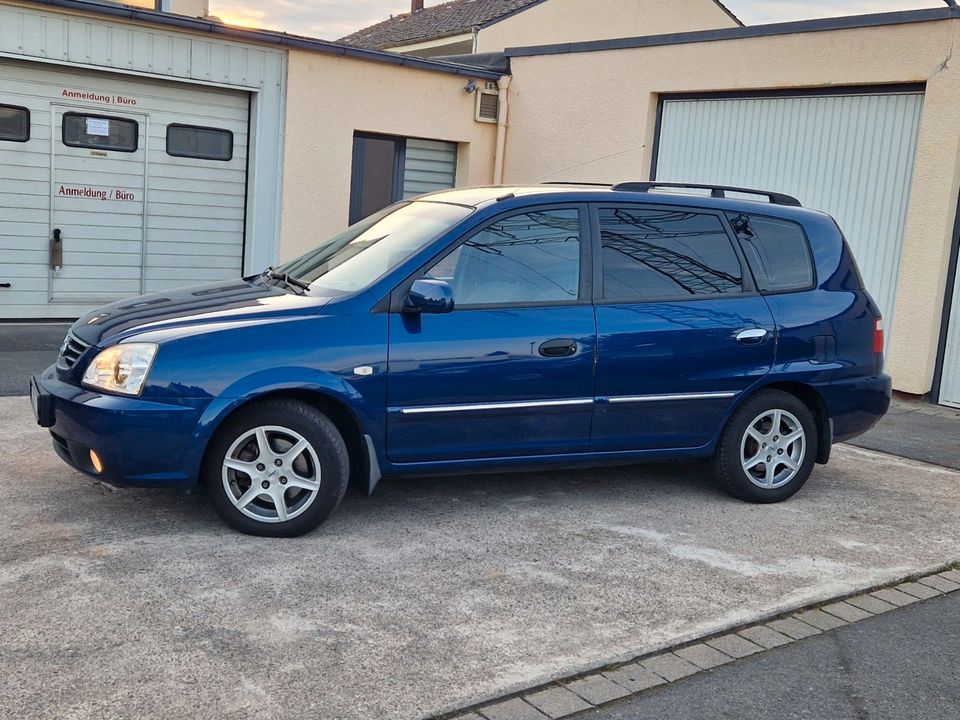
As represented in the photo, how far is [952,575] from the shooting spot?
17.6 feet

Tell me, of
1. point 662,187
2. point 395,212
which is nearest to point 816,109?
point 662,187

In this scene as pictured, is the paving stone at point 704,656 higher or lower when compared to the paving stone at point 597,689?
higher

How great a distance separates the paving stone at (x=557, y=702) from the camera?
374cm

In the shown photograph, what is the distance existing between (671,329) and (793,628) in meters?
1.94

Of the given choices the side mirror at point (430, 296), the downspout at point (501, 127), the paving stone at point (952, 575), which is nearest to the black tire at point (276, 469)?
the side mirror at point (430, 296)

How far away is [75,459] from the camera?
17.0ft

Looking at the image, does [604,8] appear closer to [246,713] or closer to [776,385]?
[776,385]

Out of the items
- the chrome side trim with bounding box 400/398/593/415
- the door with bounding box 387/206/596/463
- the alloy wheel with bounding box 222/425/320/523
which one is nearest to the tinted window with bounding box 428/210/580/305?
the door with bounding box 387/206/596/463

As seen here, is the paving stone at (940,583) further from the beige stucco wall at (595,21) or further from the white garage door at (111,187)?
the beige stucco wall at (595,21)

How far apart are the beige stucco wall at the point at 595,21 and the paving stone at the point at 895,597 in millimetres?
18773

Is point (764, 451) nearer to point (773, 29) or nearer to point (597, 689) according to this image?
point (597, 689)

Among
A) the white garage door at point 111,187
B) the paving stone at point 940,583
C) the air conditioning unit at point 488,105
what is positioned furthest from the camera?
the air conditioning unit at point 488,105

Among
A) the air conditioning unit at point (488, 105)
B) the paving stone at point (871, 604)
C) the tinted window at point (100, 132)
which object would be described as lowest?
the paving stone at point (871, 604)

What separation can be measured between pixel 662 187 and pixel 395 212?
1.67 m
